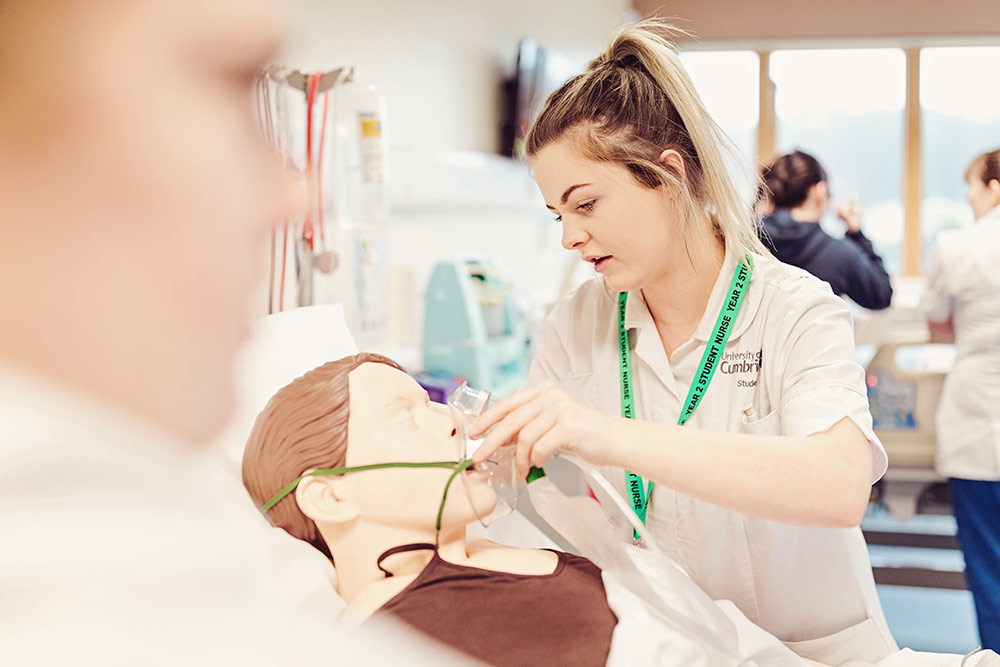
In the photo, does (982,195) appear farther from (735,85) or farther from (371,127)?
(735,85)

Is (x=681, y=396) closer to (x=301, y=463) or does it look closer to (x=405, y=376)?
(x=405, y=376)

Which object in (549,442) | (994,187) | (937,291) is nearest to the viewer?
(549,442)

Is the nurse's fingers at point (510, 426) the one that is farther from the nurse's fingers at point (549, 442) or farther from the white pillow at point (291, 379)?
the white pillow at point (291, 379)

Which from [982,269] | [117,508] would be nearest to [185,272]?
[117,508]

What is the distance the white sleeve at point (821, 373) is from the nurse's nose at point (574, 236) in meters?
0.36

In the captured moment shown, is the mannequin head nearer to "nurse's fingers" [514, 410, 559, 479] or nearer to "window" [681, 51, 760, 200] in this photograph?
"nurse's fingers" [514, 410, 559, 479]

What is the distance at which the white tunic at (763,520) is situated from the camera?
4.28ft

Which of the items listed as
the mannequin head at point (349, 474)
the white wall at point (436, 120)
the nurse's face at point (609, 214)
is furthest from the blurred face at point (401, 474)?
the white wall at point (436, 120)

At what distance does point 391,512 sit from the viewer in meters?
1.13

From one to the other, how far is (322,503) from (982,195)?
264cm

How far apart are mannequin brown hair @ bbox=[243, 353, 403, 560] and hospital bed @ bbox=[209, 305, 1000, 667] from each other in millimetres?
24

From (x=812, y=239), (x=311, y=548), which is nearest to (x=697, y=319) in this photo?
(x=311, y=548)

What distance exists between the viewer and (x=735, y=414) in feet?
4.53

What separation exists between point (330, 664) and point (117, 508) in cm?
14
